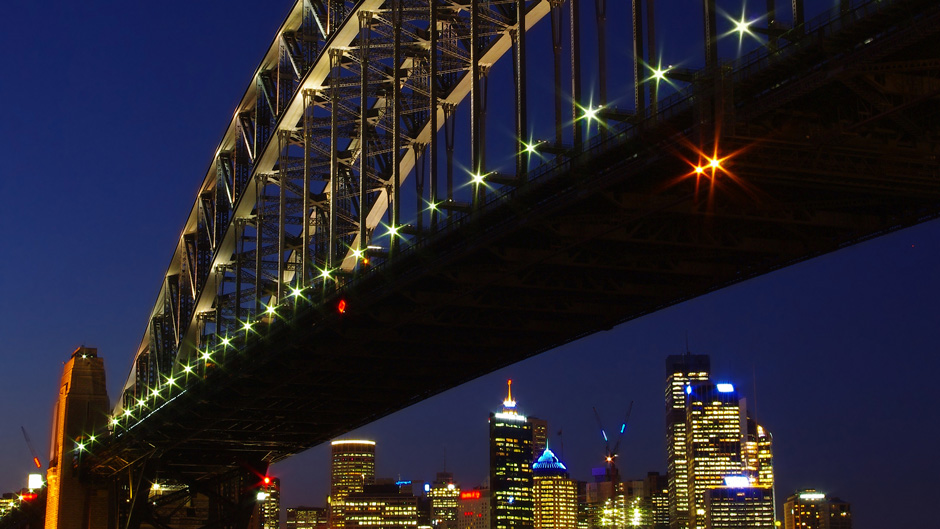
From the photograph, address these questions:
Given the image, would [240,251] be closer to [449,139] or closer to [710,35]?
[449,139]

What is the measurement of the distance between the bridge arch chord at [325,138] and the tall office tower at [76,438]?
5724 millimetres

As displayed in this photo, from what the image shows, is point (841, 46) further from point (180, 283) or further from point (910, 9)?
point (180, 283)

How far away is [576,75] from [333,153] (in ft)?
75.8

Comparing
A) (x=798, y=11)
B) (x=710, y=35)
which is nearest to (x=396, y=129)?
(x=710, y=35)

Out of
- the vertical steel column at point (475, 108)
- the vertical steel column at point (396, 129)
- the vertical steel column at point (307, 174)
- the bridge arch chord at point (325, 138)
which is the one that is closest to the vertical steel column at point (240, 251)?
the bridge arch chord at point (325, 138)

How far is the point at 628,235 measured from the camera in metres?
52.2

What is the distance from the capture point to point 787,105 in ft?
140

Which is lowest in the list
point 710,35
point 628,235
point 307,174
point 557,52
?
point 628,235

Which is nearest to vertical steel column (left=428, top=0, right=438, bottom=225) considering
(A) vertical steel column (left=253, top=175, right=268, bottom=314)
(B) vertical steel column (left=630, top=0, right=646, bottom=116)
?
(B) vertical steel column (left=630, top=0, right=646, bottom=116)

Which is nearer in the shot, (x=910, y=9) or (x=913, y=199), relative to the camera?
(x=910, y=9)

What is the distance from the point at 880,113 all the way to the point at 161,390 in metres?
69.3

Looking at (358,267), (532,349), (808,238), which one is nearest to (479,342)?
(532,349)

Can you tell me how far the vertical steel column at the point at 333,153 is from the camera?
7075 cm

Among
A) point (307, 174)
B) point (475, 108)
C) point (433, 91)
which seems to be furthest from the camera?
point (307, 174)
